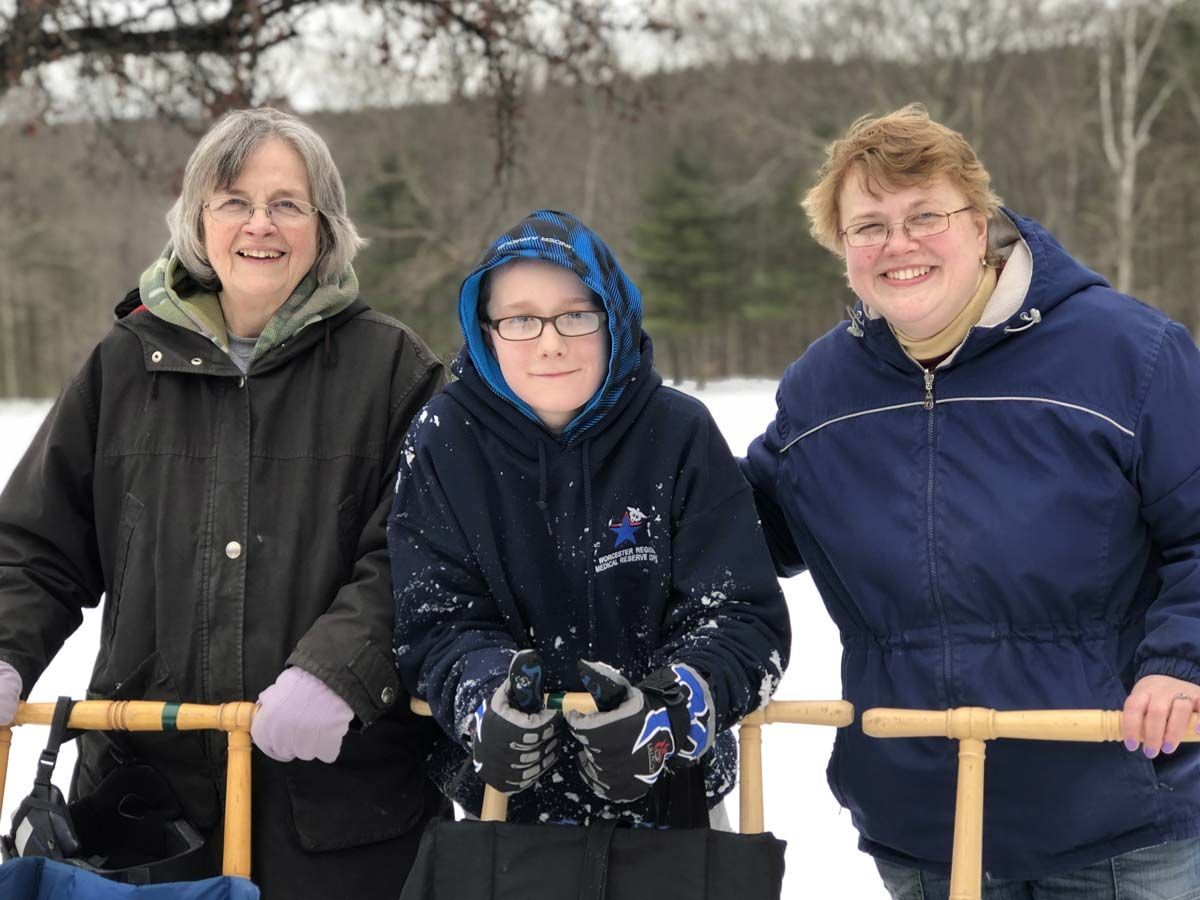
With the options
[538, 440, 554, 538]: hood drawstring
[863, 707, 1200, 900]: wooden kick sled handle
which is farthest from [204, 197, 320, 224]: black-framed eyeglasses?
[863, 707, 1200, 900]: wooden kick sled handle

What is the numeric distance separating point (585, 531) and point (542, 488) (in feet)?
0.33

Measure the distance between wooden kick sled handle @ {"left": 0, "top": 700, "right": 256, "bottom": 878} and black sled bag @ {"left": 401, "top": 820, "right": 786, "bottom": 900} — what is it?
43cm

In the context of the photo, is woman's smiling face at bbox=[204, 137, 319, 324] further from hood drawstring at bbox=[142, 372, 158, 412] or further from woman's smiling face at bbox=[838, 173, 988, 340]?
woman's smiling face at bbox=[838, 173, 988, 340]

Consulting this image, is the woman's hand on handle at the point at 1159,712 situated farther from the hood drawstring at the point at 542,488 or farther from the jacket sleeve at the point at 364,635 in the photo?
the jacket sleeve at the point at 364,635

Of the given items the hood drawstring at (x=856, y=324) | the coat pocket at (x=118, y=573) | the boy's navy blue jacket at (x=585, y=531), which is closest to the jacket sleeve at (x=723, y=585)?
the boy's navy blue jacket at (x=585, y=531)

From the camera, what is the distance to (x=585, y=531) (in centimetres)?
197

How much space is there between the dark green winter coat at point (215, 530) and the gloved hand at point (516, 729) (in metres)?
0.46

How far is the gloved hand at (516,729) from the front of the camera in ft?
5.46

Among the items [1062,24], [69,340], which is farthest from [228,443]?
[69,340]

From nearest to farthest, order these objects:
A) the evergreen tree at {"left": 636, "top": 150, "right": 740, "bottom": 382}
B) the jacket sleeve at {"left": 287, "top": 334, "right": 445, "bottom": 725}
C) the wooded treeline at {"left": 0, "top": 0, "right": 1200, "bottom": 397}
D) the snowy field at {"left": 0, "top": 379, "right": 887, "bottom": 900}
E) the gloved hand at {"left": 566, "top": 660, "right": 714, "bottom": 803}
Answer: the gloved hand at {"left": 566, "top": 660, "right": 714, "bottom": 803} < the jacket sleeve at {"left": 287, "top": 334, "right": 445, "bottom": 725} < the snowy field at {"left": 0, "top": 379, "right": 887, "bottom": 900} < the wooded treeline at {"left": 0, "top": 0, "right": 1200, "bottom": 397} < the evergreen tree at {"left": 636, "top": 150, "right": 740, "bottom": 382}

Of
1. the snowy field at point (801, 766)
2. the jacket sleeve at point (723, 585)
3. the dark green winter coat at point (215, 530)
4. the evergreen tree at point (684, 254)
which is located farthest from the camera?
the evergreen tree at point (684, 254)

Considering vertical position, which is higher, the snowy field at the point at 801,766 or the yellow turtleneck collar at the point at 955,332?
the yellow turtleneck collar at the point at 955,332

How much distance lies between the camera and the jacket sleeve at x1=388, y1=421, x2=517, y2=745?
6.27 feet

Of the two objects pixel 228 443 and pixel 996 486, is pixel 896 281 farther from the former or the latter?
pixel 228 443
